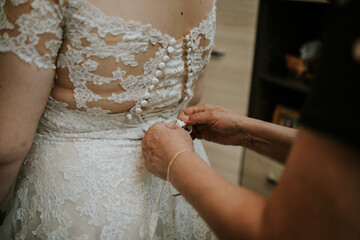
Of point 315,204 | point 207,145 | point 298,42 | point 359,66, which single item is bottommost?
point 207,145

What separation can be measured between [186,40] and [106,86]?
0.22 metres

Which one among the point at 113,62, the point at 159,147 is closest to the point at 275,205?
the point at 159,147

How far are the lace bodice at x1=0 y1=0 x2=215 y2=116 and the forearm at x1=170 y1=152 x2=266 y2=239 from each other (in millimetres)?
240

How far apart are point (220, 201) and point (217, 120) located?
38cm

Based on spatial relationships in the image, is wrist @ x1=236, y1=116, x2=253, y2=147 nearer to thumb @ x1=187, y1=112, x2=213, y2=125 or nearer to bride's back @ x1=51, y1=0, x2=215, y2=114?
thumb @ x1=187, y1=112, x2=213, y2=125

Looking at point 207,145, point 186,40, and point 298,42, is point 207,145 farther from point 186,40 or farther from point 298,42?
point 186,40

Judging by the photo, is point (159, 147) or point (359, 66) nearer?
point (359, 66)

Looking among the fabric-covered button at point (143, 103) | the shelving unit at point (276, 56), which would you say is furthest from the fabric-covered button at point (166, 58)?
the shelving unit at point (276, 56)

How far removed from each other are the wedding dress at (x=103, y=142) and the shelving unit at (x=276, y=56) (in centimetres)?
81

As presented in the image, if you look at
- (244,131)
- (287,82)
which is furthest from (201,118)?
(287,82)

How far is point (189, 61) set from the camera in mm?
797

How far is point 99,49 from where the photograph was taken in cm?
66

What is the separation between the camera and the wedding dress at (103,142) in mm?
663

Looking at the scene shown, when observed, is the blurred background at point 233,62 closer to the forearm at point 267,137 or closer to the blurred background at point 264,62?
the blurred background at point 264,62
